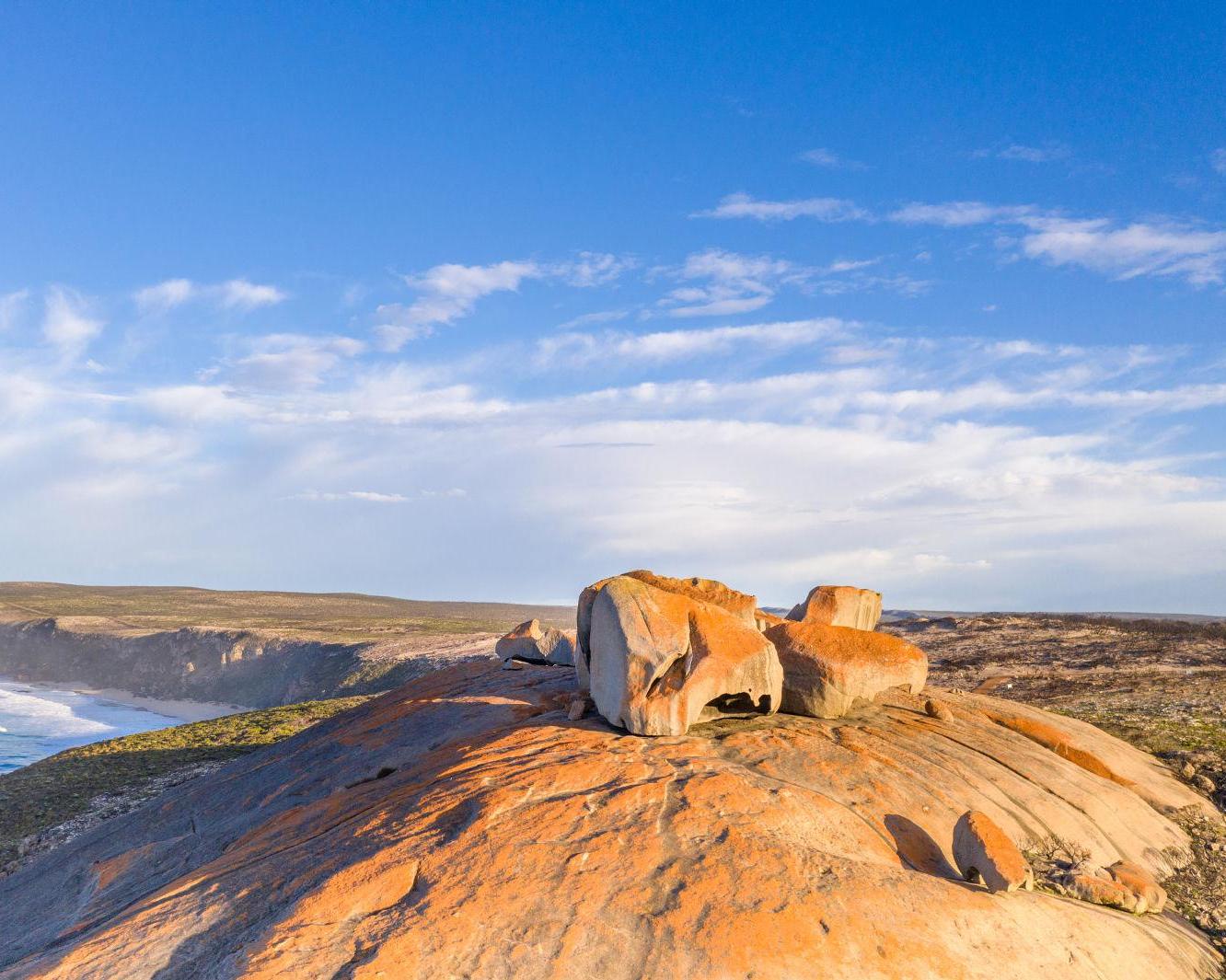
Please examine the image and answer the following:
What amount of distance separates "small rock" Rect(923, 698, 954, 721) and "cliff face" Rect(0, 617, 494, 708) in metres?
34.0

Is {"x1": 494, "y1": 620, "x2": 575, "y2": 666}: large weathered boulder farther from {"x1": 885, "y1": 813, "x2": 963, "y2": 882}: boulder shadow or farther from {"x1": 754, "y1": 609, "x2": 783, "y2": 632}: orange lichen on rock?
{"x1": 885, "y1": 813, "x2": 963, "y2": 882}: boulder shadow

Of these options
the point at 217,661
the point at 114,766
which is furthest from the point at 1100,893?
the point at 217,661

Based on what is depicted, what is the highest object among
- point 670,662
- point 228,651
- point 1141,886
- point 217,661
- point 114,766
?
point 670,662

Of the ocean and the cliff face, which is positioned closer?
the ocean

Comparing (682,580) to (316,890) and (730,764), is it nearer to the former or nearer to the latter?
(730,764)

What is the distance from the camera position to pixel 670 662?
1249 cm

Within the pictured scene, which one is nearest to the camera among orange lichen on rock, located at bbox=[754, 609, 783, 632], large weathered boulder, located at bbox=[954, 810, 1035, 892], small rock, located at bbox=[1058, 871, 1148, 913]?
large weathered boulder, located at bbox=[954, 810, 1035, 892]

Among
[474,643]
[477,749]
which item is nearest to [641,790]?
[477,749]

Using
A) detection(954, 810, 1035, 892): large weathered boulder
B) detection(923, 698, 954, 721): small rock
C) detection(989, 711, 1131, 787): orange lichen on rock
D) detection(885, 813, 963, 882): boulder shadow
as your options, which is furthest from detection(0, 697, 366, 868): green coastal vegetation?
detection(954, 810, 1035, 892): large weathered boulder

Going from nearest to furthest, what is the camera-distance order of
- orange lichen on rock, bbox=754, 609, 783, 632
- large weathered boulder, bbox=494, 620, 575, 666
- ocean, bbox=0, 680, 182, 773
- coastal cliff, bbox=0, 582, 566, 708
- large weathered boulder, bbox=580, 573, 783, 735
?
large weathered boulder, bbox=580, 573, 783, 735
orange lichen on rock, bbox=754, 609, 783, 632
large weathered boulder, bbox=494, 620, 575, 666
ocean, bbox=0, 680, 182, 773
coastal cliff, bbox=0, 582, 566, 708

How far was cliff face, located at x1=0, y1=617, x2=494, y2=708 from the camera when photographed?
51.2m

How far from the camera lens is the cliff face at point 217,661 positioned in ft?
168

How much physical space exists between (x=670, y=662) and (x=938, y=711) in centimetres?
566

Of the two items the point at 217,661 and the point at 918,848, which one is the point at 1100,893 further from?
the point at 217,661
